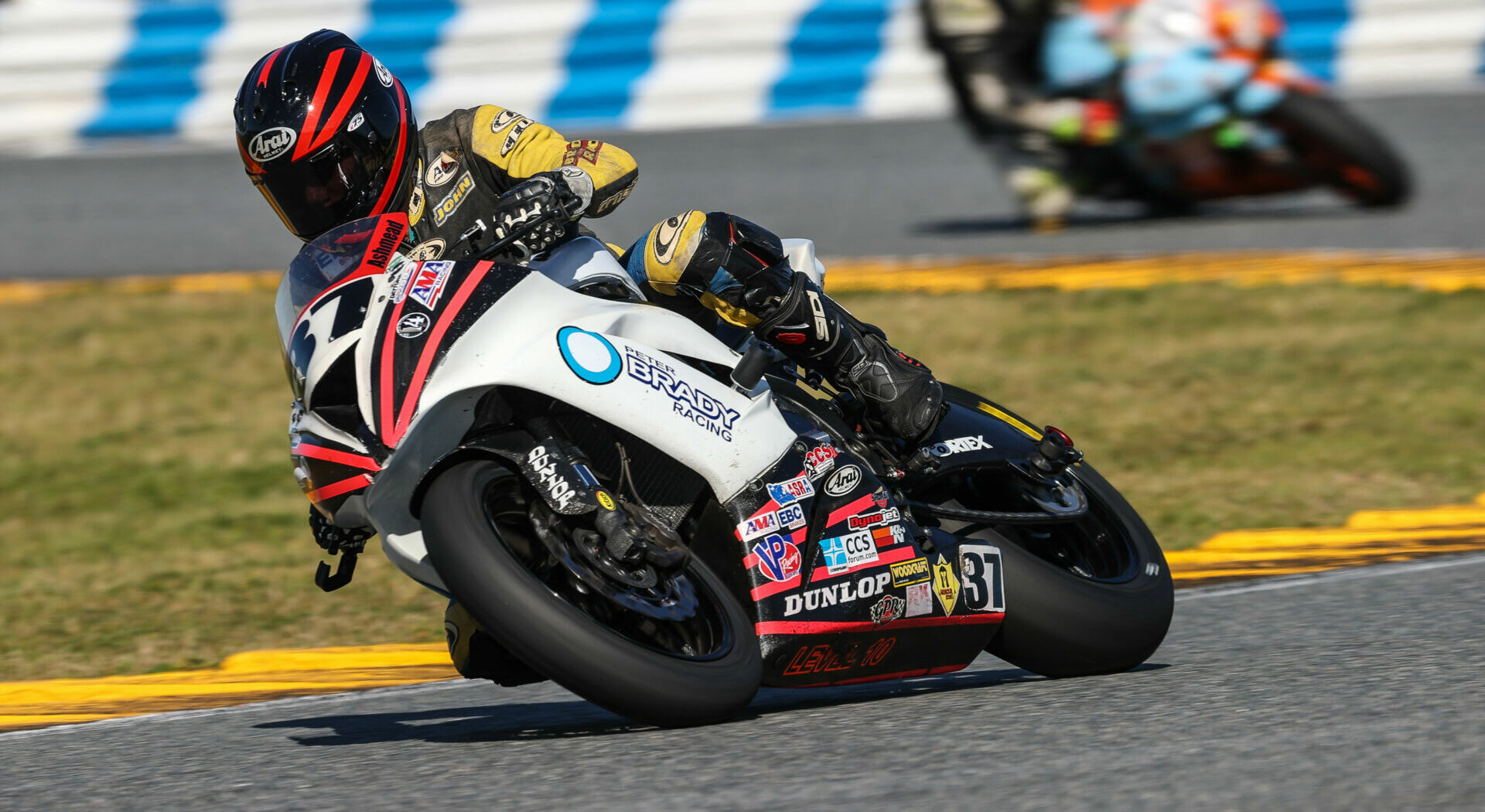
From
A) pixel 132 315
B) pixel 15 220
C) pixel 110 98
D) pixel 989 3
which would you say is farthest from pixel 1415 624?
pixel 110 98

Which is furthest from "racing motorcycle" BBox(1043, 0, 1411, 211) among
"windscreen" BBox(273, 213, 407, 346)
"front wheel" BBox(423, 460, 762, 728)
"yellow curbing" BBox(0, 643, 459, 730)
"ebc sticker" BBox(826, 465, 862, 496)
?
"front wheel" BBox(423, 460, 762, 728)

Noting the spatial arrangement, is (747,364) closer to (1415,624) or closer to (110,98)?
(1415,624)

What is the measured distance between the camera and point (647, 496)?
3562 millimetres

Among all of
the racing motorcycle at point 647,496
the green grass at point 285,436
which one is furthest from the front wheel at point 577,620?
the green grass at point 285,436

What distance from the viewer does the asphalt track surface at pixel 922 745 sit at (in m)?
2.79

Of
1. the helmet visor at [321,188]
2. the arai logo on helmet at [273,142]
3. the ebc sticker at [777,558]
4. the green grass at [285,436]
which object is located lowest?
the green grass at [285,436]

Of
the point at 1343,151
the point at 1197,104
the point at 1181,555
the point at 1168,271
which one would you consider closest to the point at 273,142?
the point at 1181,555

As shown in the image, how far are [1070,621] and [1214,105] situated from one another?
6431mm

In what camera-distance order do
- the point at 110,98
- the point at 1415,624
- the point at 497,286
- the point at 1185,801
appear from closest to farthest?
the point at 1185,801 → the point at 497,286 → the point at 1415,624 → the point at 110,98

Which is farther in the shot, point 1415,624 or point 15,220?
point 15,220

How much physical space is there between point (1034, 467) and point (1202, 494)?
260cm

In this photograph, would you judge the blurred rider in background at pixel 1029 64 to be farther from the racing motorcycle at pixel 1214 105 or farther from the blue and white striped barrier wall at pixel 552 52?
the blue and white striped barrier wall at pixel 552 52

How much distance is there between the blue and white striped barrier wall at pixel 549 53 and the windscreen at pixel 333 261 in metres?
9.98

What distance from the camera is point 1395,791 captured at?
266 centimetres
